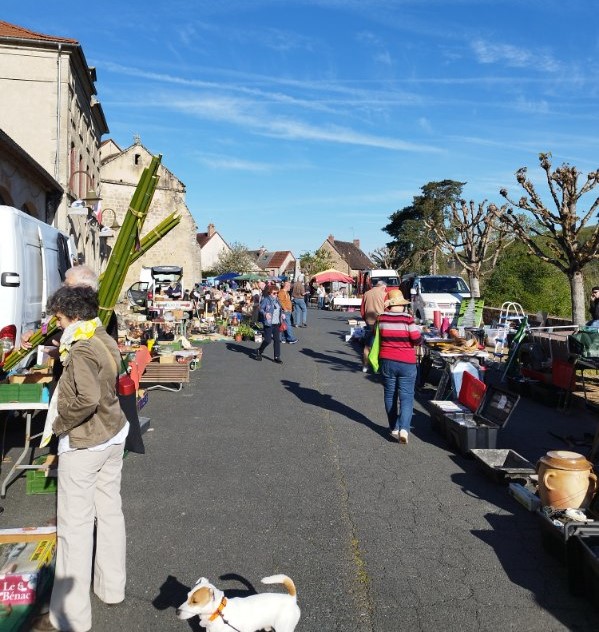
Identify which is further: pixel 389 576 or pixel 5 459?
pixel 5 459

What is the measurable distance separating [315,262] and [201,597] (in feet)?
258

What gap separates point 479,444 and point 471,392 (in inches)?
42.5

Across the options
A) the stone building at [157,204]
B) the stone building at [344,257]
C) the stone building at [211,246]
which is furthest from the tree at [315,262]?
the stone building at [157,204]

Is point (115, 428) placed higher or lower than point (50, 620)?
higher

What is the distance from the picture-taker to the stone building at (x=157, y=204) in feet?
127

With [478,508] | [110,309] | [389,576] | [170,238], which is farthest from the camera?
[170,238]

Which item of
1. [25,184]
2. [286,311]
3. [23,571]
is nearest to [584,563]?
[23,571]

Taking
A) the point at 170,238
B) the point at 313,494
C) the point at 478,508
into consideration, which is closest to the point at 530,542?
the point at 478,508

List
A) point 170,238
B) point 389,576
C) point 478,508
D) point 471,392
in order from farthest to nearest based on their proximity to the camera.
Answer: point 170,238 < point 471,392 < point 478,508 < point 389,576

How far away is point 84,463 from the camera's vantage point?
3408mm

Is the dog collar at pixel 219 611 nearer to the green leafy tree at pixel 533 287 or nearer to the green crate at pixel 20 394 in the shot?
the green crate at pixel 20 394

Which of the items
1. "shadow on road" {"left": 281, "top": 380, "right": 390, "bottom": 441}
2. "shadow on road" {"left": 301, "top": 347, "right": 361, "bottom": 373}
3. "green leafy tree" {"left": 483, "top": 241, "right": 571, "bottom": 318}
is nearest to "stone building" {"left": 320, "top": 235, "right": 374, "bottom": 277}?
"green leafy tree" {"left": 483, "top": 241, "right": 571, "bottom": 318}

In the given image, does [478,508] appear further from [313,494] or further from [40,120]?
[40,120]

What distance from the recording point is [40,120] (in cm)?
2017
